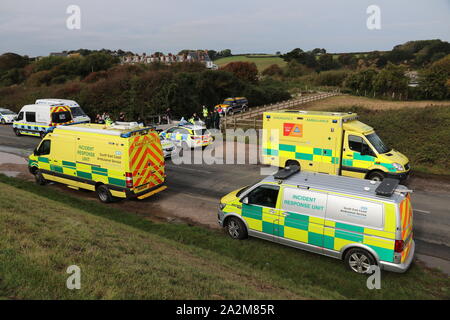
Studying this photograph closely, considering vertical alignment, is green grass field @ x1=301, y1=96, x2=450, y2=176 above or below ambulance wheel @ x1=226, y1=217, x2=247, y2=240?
above

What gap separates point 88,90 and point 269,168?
84.0 ft

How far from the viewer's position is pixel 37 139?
81.4 feet

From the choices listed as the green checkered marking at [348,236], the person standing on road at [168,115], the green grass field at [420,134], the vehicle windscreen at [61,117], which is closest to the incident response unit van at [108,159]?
the green checkered marking at [348,236]

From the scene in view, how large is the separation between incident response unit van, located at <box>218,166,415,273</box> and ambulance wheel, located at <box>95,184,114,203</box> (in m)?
4.82

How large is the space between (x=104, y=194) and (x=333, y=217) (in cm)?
806

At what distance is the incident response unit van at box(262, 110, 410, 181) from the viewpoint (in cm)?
1359

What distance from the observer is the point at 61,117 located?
24.0 metres

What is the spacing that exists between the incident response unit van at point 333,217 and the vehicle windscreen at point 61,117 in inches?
733

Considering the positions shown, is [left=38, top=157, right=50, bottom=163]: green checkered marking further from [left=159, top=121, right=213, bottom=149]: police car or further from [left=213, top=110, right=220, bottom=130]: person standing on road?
[left=213, top=110, right=220, bottom=130]: person standing on road

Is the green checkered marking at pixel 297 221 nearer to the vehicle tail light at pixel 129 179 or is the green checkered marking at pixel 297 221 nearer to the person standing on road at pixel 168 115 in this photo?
the vehicle tail light at pixel 129 179

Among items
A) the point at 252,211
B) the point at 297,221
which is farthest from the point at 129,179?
the point at 297,221

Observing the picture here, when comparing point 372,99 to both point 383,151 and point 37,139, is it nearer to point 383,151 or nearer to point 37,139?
point 383,151

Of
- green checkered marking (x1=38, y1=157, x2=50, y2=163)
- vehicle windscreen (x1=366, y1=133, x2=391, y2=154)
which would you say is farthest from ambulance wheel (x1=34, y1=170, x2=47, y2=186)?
vehicle windscreen (x1=366, y1=133, x2=391, y2=154)
